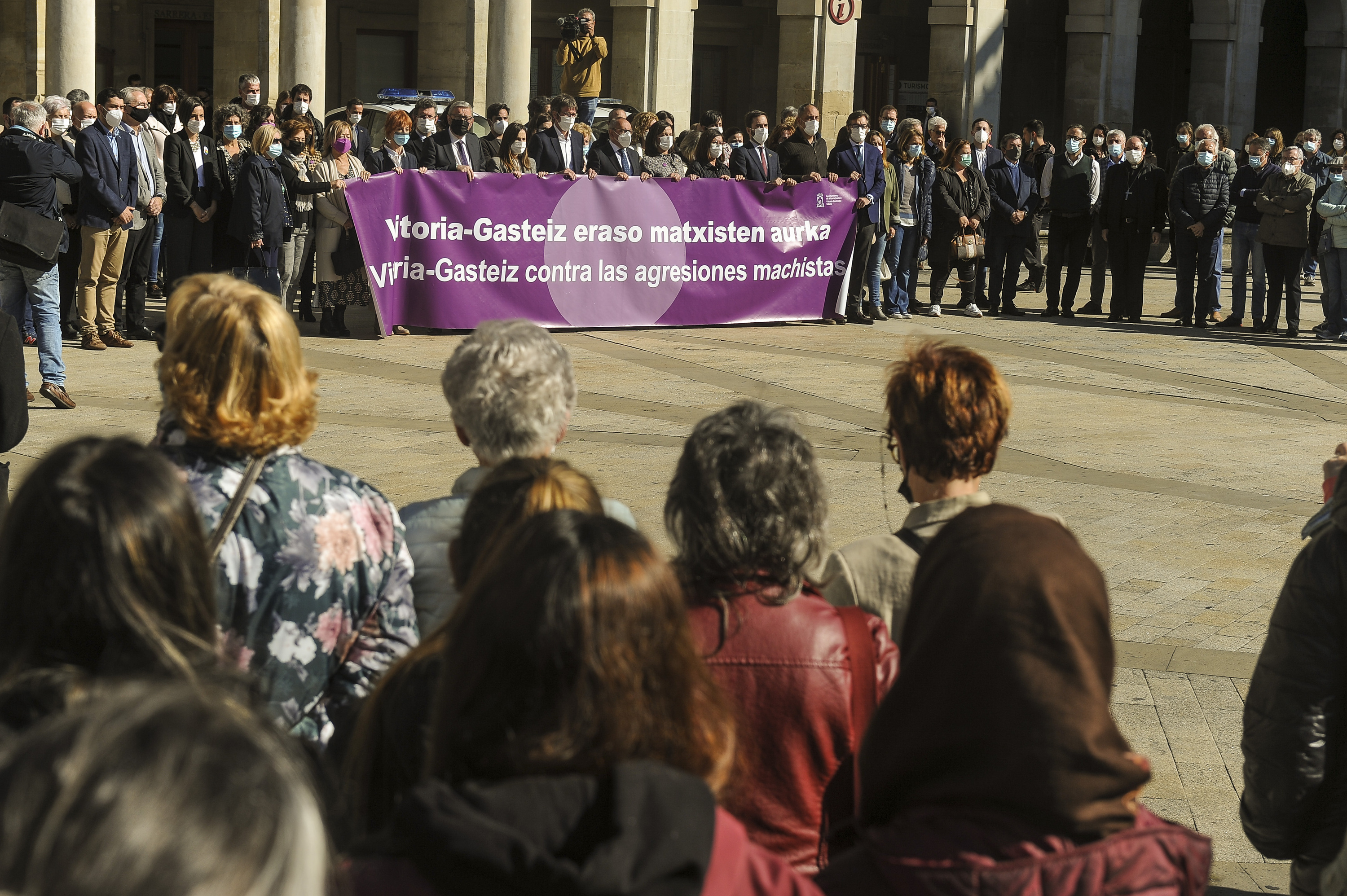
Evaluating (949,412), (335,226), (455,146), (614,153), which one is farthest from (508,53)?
(949,412)

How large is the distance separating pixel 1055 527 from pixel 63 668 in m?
1.39

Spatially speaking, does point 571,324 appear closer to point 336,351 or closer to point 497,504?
point 336,351

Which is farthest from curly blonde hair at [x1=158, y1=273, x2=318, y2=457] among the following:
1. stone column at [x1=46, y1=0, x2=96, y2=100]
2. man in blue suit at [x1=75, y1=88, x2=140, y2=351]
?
stone column at [x1=46, y1=0, x2=96, y2=100]

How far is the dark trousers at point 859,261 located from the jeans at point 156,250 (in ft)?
22.2

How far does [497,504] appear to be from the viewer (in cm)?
265

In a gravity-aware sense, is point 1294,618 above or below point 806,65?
below

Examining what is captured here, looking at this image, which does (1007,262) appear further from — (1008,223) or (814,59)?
(814,59)

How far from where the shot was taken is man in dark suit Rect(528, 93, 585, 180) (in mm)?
15227

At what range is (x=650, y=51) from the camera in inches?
1069

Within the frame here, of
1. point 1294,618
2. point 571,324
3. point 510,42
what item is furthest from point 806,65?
point 1294,618

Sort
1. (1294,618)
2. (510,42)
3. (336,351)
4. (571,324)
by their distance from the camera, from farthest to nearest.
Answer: (510,42) < (571,324) < (336,351) < (1294,618)

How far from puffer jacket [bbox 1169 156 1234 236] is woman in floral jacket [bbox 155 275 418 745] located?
1528 centimetres

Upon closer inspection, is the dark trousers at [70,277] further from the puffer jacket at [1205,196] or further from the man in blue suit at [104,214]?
the puffer jacket at [1205,196]

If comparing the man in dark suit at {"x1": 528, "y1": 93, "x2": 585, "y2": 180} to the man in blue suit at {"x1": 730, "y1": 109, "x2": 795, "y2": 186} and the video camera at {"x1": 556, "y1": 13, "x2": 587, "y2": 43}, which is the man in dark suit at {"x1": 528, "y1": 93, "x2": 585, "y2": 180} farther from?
the video camera at {"x1": 556, "y1": 13, "x2": 587, "y2": 43}
